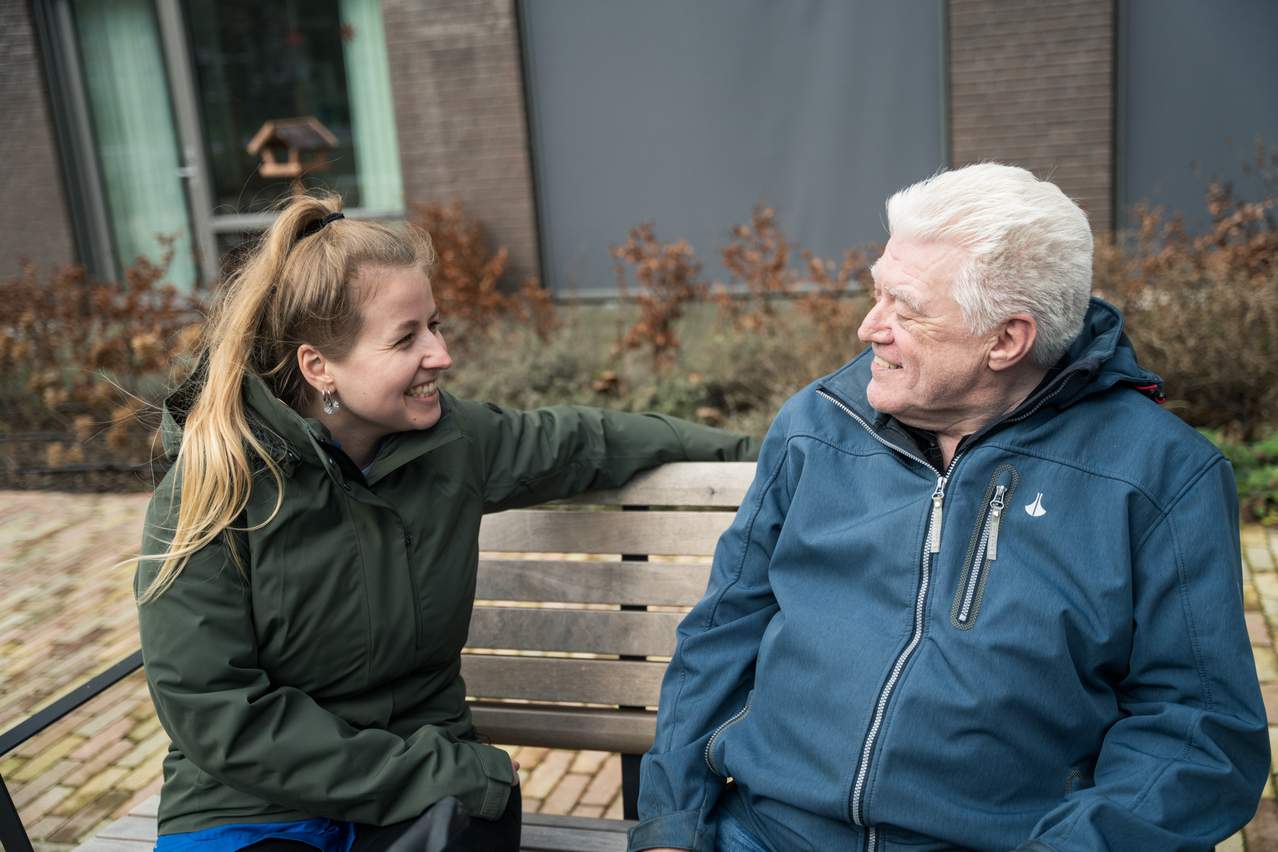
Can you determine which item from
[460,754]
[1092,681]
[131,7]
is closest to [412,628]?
[460,754]

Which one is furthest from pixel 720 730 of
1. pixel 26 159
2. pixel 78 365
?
pixel 26 159

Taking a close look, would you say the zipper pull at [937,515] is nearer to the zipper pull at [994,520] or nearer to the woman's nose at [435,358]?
the zipper pull at [994,520]

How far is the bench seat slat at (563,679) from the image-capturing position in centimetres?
251

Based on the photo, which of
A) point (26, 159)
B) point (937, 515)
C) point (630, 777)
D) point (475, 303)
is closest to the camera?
point (937, 515)

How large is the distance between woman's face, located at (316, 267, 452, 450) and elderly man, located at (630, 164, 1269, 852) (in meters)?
0.66

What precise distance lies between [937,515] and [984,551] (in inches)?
3.8

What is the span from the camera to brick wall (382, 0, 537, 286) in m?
9.52

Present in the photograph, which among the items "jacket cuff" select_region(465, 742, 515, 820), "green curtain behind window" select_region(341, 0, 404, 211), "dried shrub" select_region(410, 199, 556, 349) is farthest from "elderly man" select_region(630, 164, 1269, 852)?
"green curtain behind window" select_region(341, 0, 404, 211)

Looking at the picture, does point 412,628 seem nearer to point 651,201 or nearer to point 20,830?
point 20,830

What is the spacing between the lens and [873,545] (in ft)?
6.36

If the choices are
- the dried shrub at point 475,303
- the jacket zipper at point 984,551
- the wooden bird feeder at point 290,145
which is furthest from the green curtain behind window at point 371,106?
the jacket zipper at point 984,551

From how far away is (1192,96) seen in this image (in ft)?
26.9

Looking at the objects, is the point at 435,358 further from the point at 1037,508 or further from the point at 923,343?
the point at 1037,508

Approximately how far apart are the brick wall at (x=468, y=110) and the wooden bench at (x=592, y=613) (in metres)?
7.53
